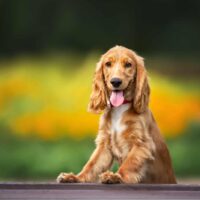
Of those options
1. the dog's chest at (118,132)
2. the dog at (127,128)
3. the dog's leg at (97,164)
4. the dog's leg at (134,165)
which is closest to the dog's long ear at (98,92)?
the dog at (127,128)

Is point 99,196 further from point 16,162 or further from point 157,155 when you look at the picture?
point 16,162

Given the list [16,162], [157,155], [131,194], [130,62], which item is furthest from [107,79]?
[16,162]

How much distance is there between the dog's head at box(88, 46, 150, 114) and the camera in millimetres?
5020

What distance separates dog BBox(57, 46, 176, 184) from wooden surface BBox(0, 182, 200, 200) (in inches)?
16.8

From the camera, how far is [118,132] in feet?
16.7

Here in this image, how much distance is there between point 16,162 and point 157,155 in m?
4.01

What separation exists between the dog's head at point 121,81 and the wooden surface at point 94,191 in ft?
1.98

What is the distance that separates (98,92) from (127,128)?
0.89 ft

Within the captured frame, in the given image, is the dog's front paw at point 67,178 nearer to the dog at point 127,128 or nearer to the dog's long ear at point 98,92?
the dog at point 127,128

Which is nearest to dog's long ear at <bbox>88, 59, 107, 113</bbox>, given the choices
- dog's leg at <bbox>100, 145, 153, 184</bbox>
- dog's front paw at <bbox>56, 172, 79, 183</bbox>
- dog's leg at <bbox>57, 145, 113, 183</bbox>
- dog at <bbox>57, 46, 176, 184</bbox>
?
dog at <bbox>57, 46, 176, 184</bbox>

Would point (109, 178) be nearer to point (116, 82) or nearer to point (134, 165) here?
point (134, 165)

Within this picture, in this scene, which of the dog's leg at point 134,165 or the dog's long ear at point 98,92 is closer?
the dog's leg at point 134,165

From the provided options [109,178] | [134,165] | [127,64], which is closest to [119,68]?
[127,64]

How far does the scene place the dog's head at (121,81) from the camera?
16.5 ft
